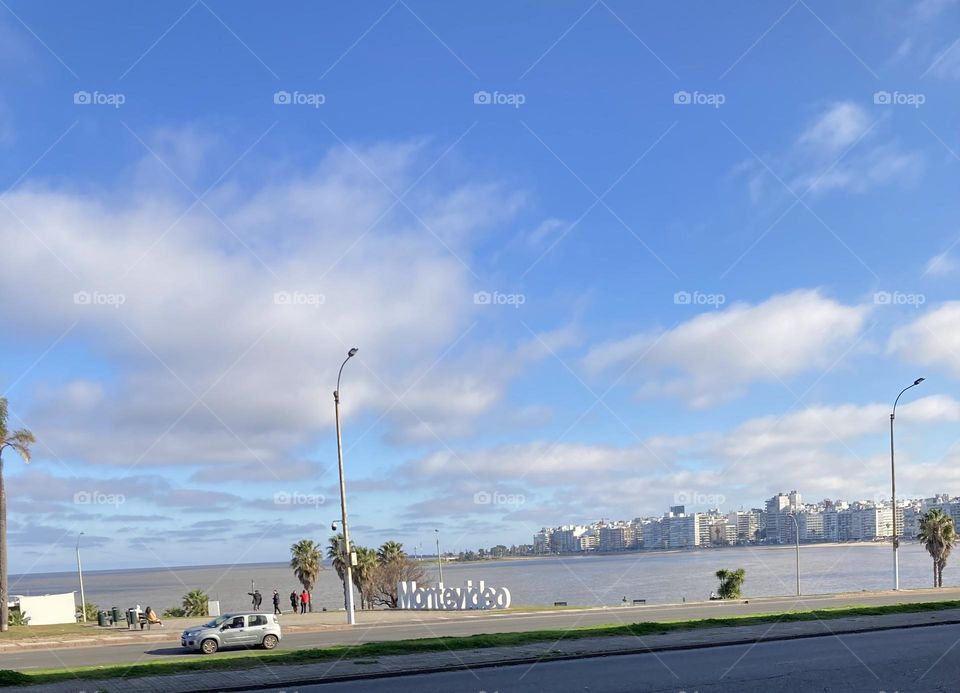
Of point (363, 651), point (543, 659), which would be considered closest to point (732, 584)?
point (543, 659)

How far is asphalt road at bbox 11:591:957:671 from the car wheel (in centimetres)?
51

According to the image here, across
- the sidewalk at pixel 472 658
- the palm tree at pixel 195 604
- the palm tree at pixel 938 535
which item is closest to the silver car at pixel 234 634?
the sidewalk at pixel 472 658

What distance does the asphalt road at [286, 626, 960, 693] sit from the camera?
15.5 m

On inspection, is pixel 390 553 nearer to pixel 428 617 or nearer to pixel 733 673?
pixel 428 617

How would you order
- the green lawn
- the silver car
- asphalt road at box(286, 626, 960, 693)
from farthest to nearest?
the silver car < the green lawn < asphalt road at box(286, 626, 960, 693)

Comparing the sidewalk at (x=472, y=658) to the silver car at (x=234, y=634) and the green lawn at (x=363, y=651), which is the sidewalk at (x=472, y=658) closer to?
the green lawn at (x=363, y=651)

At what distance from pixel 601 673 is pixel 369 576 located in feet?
204

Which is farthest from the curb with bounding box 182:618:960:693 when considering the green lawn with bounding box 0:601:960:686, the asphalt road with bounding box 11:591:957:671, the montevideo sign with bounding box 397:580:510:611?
the montevideo sign with bounding box 397:580:510:611

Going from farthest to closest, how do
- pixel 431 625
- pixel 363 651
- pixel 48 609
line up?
pixel 48 609 → pixel 431 625 → pixel 363 651

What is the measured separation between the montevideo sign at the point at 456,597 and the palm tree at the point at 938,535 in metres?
46.8

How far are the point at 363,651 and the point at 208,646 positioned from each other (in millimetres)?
6918

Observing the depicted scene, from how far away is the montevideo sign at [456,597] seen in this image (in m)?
46.2

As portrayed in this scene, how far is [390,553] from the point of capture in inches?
3214

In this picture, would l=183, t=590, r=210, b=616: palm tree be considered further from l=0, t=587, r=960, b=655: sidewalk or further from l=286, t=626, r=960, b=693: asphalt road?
l=286, t=626, r=960, b=693: asphalt road
